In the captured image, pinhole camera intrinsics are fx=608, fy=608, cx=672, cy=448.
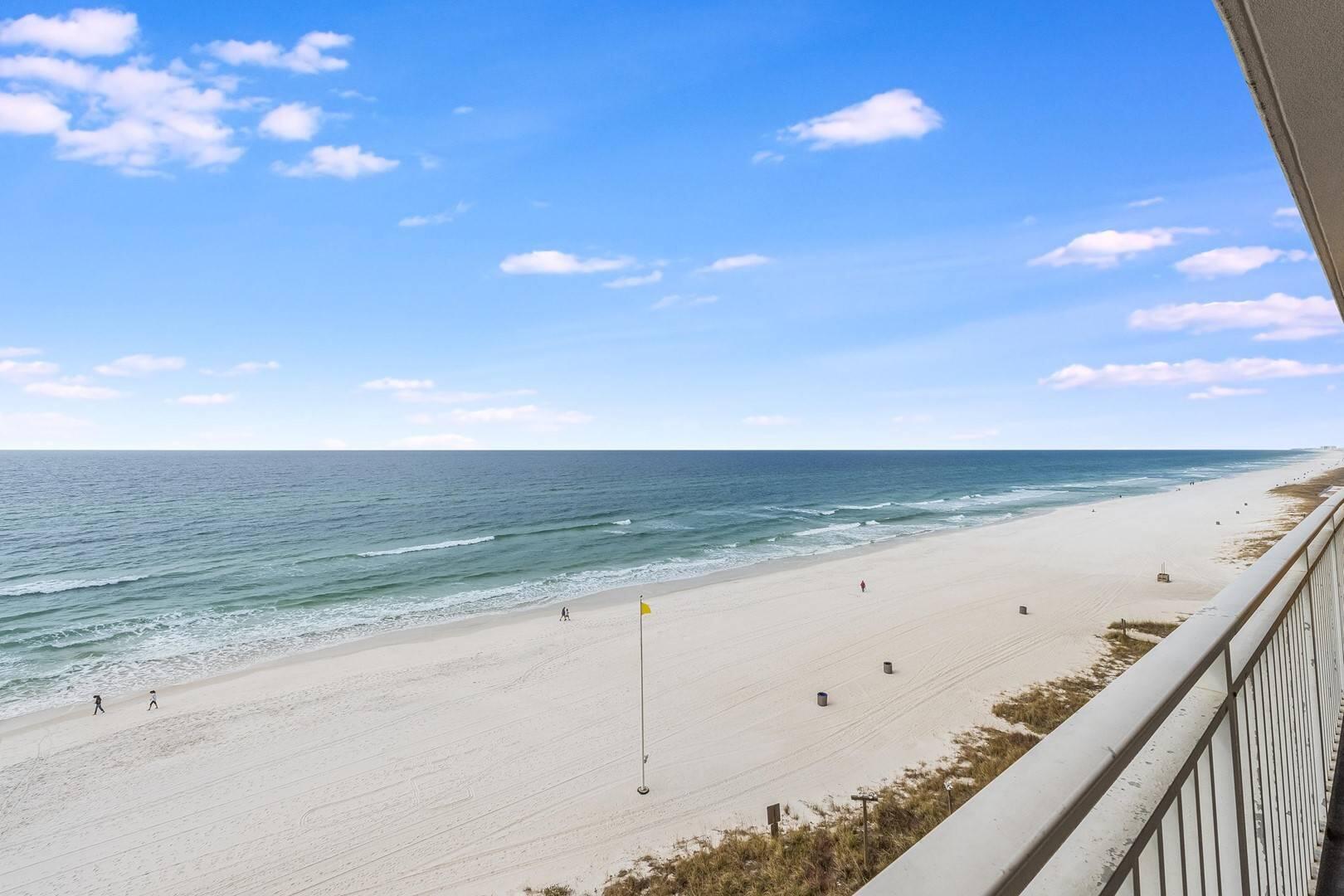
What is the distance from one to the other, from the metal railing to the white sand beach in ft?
33.0

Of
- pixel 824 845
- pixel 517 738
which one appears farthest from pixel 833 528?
pixel 824 845

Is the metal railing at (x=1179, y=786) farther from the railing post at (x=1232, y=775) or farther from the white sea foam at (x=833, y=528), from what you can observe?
the white sea foam at (x=833, y=528)

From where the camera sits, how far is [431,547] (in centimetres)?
3900

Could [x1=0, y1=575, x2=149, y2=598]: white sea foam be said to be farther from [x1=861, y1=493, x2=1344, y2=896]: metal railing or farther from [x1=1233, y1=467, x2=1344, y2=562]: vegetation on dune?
[x1=1233, y1=467, x2=1344, y2=562]: vegetation on dune

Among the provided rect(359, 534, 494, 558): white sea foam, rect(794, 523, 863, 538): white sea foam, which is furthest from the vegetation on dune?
rect(359, 534, 494, 558): white sea foam

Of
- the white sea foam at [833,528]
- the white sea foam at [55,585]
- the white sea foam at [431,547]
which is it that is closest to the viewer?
the white sea foam at [55,585]

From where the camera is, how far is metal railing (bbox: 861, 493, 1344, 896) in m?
0.68

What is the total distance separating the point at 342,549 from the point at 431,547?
555 cm

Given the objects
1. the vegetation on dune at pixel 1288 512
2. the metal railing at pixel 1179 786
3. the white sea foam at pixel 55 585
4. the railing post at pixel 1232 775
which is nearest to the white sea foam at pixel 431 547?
the white sea foam at pixel 55 585

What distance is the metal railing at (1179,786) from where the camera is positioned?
0.68m

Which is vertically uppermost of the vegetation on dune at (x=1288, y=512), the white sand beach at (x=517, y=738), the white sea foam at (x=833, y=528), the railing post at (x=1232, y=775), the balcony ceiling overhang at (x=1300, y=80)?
the balcony ceiling overhang at (x=1300, y=80)

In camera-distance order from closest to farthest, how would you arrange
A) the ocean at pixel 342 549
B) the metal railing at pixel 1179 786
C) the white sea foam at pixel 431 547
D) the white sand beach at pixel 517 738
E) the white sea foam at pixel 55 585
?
the metal railing at pixel 1179 786 < the white sand beach at pixel 517 738 < the ocean at pixel 342 549 < the white sea foam at pixel 55 585 < the white sea foam at pixel 431 547

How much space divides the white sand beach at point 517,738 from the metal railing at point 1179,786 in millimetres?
10070

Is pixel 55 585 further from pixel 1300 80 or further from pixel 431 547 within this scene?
pixel 1300 80
